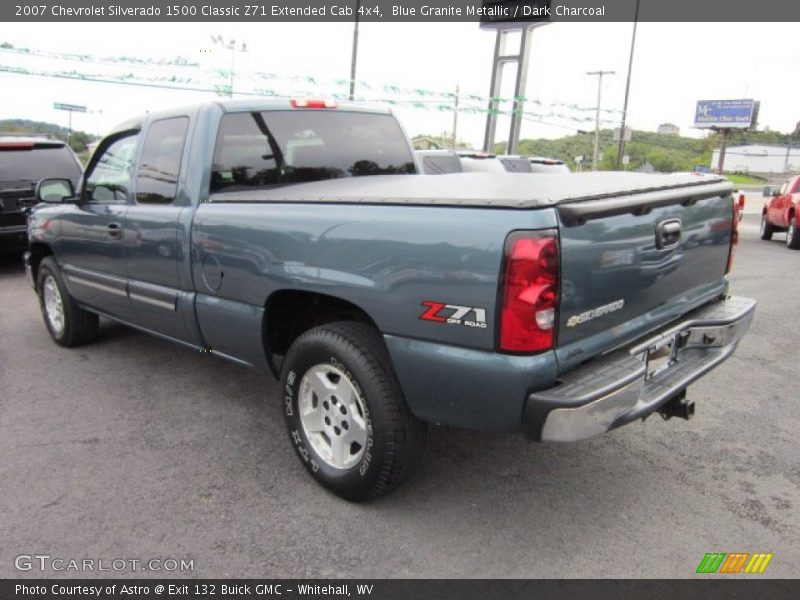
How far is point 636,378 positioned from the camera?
8.24 ft

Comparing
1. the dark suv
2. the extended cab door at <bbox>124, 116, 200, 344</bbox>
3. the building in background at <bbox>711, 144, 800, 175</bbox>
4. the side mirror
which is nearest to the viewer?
the extended cab door at <bbox>124, 116, 200, 344</bbox>

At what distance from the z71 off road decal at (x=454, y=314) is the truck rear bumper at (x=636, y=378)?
13.3 inches

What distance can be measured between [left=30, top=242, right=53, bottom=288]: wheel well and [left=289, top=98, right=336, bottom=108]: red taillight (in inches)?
111

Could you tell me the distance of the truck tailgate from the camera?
2.39m

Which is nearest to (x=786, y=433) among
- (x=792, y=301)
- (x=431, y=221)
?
(x=431, y=221)

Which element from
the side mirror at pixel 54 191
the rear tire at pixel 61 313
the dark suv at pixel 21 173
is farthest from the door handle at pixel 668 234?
the dark suv at pixel 21 173

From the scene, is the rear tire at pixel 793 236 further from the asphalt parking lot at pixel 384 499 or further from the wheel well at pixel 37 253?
the wheel well at pixel 37 253

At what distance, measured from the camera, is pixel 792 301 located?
7336mm

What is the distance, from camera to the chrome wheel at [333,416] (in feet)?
9.41

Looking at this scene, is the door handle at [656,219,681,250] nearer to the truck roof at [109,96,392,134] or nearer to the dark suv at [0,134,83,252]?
the truck roof at [109,96,392,134]

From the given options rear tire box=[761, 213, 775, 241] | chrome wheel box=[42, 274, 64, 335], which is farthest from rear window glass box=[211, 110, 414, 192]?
rear tire box=[761, 213, 775, 241]
